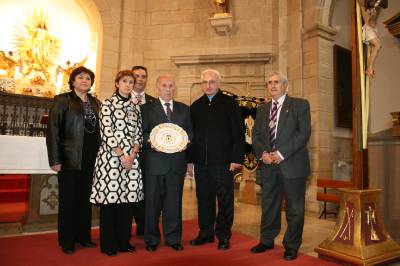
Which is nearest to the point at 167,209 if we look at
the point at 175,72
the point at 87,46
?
the point at 175,72

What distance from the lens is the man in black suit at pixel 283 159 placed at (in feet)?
9.88

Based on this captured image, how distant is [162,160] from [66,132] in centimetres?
93

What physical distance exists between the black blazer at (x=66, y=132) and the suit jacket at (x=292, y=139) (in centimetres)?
171

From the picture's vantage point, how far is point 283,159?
119 inches

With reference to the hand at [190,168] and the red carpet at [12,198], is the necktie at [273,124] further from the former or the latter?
the red carpet at [12,198]

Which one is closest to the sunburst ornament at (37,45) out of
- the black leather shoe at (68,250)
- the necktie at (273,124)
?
the black leather shoe at (68,250)

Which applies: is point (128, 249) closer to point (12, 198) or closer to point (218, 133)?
point (218, 133)

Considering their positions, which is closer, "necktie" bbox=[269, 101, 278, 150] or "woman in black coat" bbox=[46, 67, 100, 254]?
"woman in black coat" bbox=[46, 67, 100, 254]

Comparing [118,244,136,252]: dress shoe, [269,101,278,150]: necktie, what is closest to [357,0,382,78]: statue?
[269,101,278,150]: necktie

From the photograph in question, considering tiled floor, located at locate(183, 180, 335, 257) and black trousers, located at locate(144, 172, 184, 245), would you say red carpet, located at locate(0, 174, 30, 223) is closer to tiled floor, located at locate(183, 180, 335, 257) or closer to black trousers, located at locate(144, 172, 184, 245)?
black trousers, located at locate(144, 172, 184, 245)

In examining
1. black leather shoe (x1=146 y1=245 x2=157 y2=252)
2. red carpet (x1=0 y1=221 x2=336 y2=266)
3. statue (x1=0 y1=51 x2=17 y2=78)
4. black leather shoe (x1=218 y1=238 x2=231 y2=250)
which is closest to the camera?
red carpet (x1=0 y1=221 x2=336 y2=266)

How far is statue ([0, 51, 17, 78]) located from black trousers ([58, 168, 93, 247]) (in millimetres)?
5358

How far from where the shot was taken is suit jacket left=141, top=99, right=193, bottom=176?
314cm

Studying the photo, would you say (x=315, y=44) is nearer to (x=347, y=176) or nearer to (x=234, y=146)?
(x=347, y=176)
